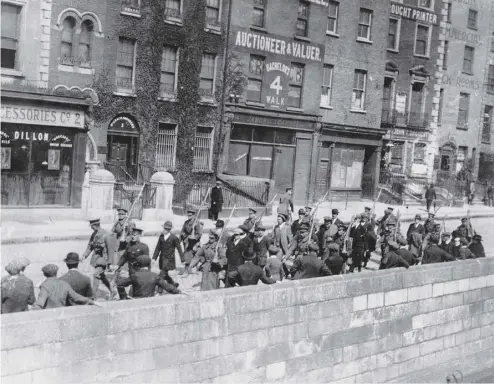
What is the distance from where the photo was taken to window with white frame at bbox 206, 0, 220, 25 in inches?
1137

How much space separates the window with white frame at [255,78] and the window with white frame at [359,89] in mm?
6360

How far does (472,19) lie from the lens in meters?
42.1

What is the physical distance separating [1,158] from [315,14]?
17.1 metres

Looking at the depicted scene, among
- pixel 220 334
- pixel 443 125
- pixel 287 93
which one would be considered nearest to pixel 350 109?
pixel 287 93

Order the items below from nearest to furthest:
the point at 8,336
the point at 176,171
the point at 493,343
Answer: the point at 8,336, the point at 493,343, the point at 176,171

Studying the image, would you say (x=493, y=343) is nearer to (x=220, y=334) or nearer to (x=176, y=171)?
(x=220, y=334)

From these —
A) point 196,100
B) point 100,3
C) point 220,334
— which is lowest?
point 220,334

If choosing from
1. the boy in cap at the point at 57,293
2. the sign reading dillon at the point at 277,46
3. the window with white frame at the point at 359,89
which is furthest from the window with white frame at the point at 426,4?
the boy in cap at the point at 57,293

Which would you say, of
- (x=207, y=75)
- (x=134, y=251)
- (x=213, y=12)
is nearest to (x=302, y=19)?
(x=213, y=12)

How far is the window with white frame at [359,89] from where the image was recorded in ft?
116

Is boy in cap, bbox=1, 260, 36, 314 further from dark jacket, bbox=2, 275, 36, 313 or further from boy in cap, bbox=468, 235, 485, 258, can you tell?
boy in cap, bbox=468, 235, 485, 258

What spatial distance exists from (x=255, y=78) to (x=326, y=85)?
475 centimetres

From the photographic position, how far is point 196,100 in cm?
2878

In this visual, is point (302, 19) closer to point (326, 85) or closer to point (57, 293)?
point (326, 85)
